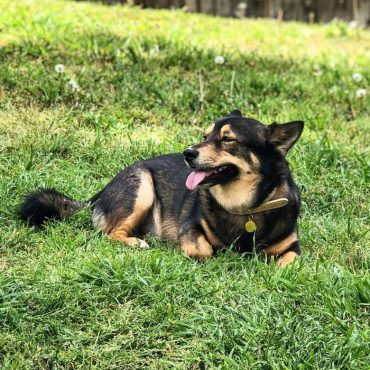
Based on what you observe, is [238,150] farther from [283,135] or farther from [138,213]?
[138,213]

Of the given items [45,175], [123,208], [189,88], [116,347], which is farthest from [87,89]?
[116,347]

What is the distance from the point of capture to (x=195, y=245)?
5.10m

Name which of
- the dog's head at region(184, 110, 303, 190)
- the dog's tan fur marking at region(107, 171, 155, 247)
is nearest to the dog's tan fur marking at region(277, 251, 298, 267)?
the dog's head at region(184, 110, 303, 190)

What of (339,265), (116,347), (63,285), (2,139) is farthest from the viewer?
(2,139)

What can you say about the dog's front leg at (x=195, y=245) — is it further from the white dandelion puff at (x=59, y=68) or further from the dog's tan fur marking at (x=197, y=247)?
the white dandelion puff at (x=59, y=68)

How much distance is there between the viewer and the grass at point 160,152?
4.06 metres

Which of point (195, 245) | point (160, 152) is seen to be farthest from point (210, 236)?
point (160, 152)

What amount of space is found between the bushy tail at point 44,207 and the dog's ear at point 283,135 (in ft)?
4.78

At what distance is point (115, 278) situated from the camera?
450 cm

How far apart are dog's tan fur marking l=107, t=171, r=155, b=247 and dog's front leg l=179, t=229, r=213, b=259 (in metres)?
0.31

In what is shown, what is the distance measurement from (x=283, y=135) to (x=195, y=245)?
88 cm

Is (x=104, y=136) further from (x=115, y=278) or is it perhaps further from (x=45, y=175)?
(x=115, y=278)

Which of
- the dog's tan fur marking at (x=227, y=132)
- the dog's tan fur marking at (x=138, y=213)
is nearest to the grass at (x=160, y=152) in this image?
the dog's tan fur marking at (x=138, y=213)

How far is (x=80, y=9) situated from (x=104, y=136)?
375 cm
